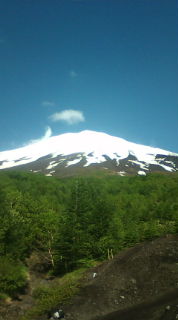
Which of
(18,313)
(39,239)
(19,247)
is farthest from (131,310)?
(39,239)

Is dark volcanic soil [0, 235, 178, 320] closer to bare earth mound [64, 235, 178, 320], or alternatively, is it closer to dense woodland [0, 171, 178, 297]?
bare earth mound [64, 235, 178, 320]

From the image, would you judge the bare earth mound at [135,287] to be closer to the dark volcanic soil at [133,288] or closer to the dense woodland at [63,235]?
the dark volcanic soil at [133,288]

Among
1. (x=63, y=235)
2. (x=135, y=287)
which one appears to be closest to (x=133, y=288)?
(x=135, y=287)

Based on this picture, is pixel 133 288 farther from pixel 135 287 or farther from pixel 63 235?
pixel 63 235

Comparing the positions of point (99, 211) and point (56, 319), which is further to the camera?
point (99, 211)

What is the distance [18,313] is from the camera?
120 feet

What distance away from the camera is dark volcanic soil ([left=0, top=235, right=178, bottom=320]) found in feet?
102

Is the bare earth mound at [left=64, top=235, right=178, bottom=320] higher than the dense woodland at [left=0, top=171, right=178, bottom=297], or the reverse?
the dense woodland at [left=0, top=171, right=178, bottom=297]

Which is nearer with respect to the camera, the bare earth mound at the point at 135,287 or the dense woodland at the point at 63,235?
the bare earth mound at the point at 135,287

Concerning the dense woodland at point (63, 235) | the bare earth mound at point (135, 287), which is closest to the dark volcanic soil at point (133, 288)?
the bare earth mound at point (135, 287)

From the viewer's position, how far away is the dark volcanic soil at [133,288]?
102 feet

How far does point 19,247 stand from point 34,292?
363 inches

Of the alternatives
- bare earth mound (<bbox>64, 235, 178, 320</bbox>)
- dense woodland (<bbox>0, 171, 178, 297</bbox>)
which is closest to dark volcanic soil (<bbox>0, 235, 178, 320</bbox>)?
bare earth mound (<bbox>64, 235, 178, 320</bbox>)

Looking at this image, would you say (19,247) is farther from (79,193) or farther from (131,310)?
(131,310)
